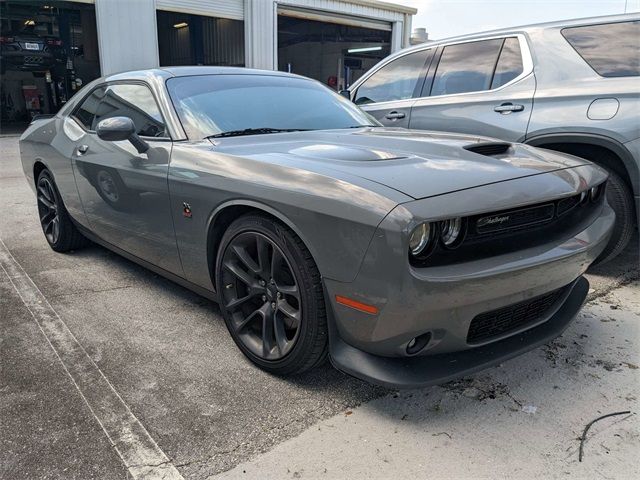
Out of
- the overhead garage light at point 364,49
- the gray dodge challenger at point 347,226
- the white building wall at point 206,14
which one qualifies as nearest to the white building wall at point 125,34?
the white building wall at point 206,14

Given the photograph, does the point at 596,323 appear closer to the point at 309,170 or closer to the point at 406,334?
the point at 406,334

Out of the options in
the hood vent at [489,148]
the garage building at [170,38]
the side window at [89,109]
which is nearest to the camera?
the hood vent at [489,148]

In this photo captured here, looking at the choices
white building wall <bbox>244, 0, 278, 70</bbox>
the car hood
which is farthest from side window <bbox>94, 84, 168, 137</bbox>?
white building wall <bbox>244, 0, 278, 70</bbox>

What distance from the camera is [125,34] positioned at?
14328mm

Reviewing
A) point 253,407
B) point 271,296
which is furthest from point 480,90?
point 253,407

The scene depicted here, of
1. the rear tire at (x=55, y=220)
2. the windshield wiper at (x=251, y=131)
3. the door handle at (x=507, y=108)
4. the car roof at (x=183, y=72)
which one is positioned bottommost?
the rear tire at (x=55, y=220)

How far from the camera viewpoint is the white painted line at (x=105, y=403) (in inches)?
72.8

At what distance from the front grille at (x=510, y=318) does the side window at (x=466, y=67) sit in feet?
8.08

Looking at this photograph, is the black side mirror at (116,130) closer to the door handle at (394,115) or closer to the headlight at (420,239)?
the headlight at (420,239)

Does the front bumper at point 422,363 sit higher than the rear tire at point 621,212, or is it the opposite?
the rear tire at point 621,212

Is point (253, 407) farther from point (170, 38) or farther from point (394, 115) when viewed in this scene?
point (170, 38)

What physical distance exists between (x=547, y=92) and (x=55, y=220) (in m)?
4.07

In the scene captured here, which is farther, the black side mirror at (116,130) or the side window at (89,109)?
the side window at (89,109)

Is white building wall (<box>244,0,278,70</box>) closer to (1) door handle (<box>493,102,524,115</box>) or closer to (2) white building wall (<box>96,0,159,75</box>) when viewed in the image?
(2) white building wall (<box>96,0,159,75</box>)
